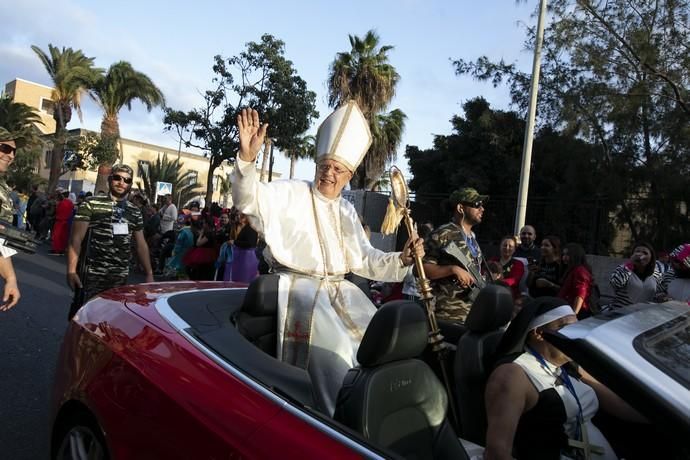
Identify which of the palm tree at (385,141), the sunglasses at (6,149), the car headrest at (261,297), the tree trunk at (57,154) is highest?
the palm tree at (385,141)

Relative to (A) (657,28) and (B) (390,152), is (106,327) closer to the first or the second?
(A) (657,28)

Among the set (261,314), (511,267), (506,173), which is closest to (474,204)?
(261,314)

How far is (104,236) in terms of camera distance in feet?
13.9

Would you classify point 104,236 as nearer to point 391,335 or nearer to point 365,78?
point 391,335

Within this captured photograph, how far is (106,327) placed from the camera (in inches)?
97.0

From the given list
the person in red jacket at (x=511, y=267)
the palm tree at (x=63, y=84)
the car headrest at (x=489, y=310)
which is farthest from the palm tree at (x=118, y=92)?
the car headrest at (x=489, y=310)

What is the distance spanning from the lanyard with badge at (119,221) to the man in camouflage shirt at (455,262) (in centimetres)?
228

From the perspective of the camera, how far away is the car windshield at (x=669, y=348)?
1.54 metres

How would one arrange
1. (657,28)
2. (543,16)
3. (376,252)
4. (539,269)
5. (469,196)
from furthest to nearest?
(657,28) < (543,16) < (539,269) < (469,196) < (376,252)

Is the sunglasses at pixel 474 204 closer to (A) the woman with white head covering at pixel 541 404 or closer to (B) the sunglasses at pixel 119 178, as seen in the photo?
(A) the woman with white head covering at pixel 541 404

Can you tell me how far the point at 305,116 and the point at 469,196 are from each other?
13627mm

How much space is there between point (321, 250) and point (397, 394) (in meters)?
1.23

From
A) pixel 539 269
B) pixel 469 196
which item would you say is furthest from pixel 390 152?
pixel 469 196

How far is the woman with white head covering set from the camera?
6.81 feet
